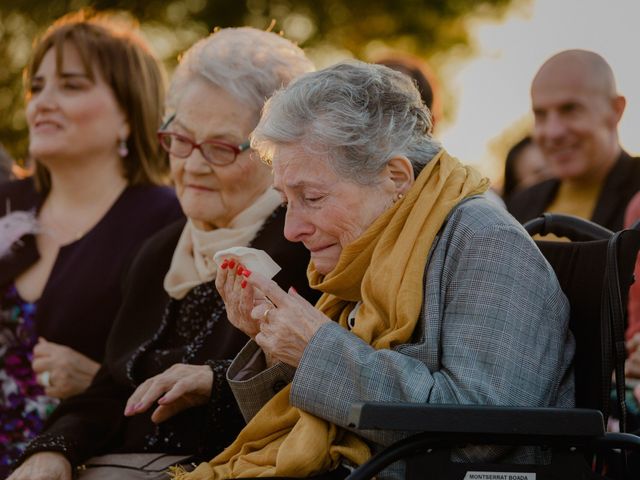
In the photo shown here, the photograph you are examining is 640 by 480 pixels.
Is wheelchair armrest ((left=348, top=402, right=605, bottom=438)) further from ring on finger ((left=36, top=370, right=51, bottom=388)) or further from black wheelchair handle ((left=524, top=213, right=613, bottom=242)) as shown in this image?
ring on finger ((left=36, top=370, right=51, bottom=388))

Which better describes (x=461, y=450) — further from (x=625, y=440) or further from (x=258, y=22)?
(x=258, y=22)

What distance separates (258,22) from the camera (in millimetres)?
15969

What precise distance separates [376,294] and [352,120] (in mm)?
450

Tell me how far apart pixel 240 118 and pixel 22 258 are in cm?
138

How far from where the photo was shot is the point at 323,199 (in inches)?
122

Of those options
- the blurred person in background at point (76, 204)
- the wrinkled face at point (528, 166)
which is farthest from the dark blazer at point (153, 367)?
the wrinkled face at point (528, 166)

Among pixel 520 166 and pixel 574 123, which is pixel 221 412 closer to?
pixel 574 123

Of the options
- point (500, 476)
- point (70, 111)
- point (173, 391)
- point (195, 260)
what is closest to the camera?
point (500, 476)

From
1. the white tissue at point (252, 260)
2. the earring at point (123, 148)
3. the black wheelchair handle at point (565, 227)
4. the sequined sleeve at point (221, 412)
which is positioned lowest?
the sequined sleeve at point (221, 412)

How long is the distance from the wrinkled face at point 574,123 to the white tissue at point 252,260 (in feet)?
7.32

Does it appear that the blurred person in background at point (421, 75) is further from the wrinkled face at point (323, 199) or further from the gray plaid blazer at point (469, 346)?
the gray plaid blazer at point (469, 346)

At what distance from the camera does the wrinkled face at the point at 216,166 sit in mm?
3865

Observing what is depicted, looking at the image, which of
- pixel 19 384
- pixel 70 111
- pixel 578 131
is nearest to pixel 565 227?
pixel 578 131

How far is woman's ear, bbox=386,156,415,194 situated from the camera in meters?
3.08
